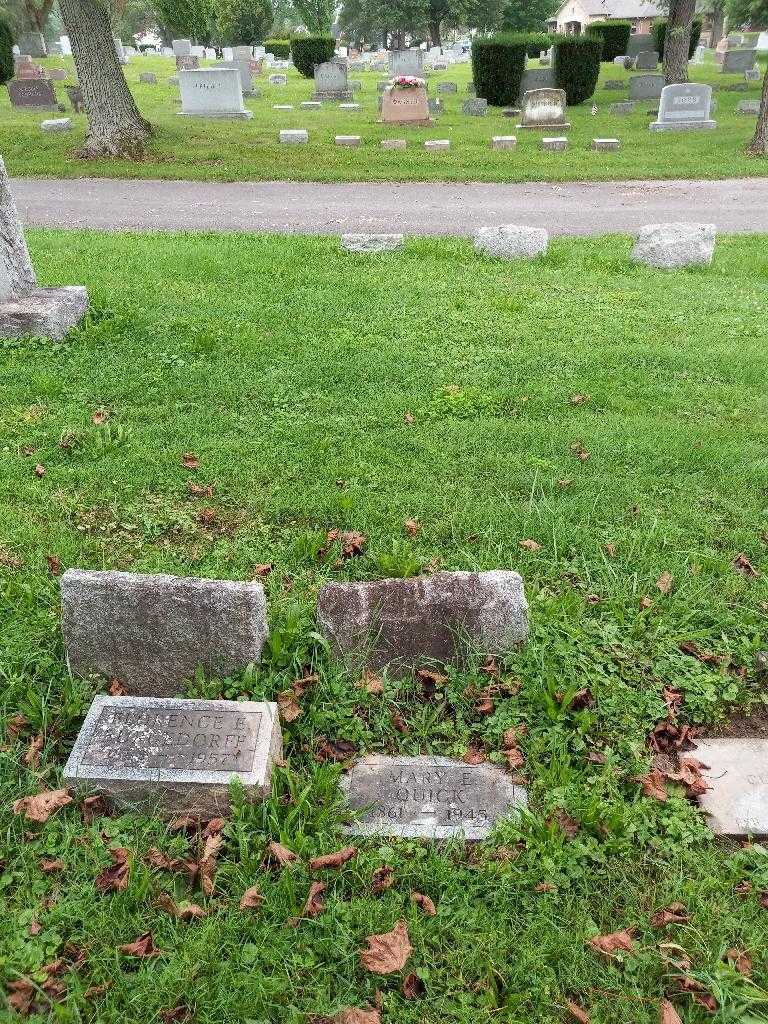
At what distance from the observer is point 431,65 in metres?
40.2

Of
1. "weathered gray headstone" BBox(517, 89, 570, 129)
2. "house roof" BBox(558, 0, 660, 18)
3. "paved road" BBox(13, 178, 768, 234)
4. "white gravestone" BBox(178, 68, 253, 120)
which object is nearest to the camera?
"paved road" BBox(13, 178, 768, 234)

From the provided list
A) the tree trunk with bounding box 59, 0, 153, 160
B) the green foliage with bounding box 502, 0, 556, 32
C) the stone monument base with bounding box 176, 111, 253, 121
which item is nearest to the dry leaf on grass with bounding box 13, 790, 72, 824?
the tree trunk with bounding box 59, 0, 153, 160

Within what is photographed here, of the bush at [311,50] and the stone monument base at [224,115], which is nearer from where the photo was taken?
the stone monument base at [224,115]

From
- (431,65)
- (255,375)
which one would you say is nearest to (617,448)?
(255,375)

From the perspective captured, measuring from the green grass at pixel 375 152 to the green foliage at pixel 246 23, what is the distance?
21844 mm

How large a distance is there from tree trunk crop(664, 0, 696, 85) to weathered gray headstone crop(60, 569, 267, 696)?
27634 millimetres

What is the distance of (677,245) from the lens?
30.4 feet

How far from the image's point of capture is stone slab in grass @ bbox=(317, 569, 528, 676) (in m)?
3.55

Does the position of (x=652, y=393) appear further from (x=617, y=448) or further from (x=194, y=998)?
(x=194, y=998)

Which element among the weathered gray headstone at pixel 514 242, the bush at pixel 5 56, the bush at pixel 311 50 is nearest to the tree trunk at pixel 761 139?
the weathered gray headstone at pixel 514 242

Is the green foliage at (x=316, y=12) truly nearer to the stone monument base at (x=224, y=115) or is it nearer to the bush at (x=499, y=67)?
the bush at (x=499, y=67)

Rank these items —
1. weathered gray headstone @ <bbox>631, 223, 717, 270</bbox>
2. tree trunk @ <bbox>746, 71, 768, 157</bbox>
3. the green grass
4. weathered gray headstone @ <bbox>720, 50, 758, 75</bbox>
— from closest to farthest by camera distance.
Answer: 1. weathered gray headstone @ <bbox>631, 223, 717, 270</bbox>
2. the green grass
3. tree trunk @ <bbox>746, 71, 768, 157</bbox>
4. weathered gray headstone @ <bbox>720, 50, 758, 75</bbox>

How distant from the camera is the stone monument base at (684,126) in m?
20.7

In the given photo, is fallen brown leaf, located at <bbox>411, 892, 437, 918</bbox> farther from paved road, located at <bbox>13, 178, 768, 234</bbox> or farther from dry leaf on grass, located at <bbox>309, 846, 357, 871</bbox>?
paved road, located at <bbox>13, 178, 768, 234</bbox>
